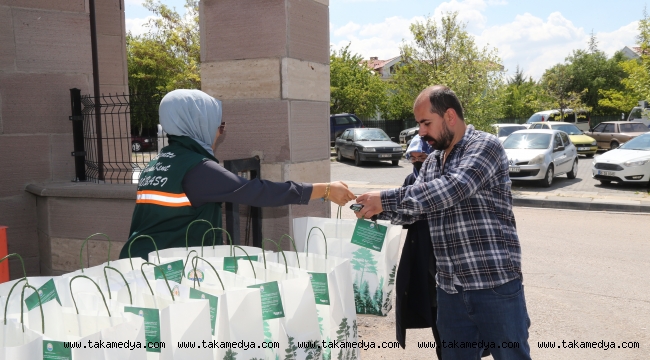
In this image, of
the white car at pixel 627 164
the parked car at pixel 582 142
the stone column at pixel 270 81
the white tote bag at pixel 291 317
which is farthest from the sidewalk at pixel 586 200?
the white tote bag at pixel 291 317

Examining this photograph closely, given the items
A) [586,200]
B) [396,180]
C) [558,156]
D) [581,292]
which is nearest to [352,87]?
[396,180]

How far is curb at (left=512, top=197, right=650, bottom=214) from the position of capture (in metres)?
Answer: 12.2

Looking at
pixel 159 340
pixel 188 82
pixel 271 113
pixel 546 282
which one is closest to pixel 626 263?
pixel 546 282

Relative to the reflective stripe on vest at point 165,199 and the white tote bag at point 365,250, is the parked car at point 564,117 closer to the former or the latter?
the white tote bag at point 365,250

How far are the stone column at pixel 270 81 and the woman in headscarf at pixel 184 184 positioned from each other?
1.67 m

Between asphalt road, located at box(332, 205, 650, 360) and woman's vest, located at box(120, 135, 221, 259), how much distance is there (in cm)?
217

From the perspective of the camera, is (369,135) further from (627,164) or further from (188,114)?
(188,114)

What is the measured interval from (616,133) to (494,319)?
1067 inches

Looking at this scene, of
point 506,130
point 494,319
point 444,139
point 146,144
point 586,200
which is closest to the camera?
point 494,319

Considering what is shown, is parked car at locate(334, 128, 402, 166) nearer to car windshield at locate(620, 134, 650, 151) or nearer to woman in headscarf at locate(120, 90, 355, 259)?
car windshield at locate(620, 134, 650, 151)

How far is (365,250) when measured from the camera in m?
3.09

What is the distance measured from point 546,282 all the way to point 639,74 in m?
14.5

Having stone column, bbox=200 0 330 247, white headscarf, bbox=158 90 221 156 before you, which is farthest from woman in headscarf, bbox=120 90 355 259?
stone column, bbox=200 0 330 247

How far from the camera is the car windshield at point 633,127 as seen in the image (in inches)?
1038
